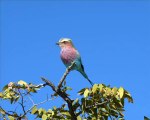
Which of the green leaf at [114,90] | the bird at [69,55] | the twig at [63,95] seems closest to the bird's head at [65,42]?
the bird at [69,55]

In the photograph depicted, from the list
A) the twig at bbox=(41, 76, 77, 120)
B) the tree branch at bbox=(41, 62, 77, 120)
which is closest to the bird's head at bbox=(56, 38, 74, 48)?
the tree branch at bbox=(41, 62, 77, 120)

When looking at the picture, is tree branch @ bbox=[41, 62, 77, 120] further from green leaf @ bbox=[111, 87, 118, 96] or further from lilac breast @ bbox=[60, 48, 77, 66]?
lilac breast @ bbox=[60, 48, 77, 66]

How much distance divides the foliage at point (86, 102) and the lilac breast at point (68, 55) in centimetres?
80

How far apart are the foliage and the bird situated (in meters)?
0.80

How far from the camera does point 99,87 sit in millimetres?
3785

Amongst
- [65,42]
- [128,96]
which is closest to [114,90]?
[128,96]

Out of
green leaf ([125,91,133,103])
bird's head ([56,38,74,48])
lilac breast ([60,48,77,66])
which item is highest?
bird's head ([56,38,74,48])

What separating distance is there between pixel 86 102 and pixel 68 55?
1215mm

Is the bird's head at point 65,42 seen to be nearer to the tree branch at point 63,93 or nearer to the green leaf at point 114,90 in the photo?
the tree branch at point 63,93

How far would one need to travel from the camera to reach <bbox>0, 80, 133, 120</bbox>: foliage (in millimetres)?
3818

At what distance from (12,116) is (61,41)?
1469 millimetres

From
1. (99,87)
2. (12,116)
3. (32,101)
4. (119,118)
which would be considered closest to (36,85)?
(32,101)

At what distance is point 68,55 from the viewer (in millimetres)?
5020

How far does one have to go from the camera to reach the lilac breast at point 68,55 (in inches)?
195
